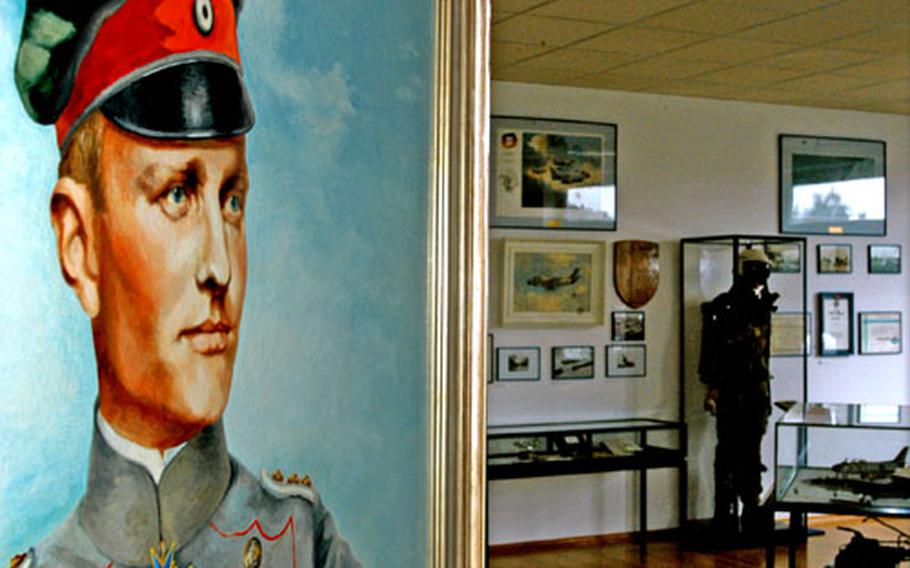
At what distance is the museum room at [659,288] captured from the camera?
8.62 m

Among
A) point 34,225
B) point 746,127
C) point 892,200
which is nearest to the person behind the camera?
point 34,225

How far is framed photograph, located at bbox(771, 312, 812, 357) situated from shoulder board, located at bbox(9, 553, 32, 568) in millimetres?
9056

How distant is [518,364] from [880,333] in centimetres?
375

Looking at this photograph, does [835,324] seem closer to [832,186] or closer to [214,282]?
[832,186]

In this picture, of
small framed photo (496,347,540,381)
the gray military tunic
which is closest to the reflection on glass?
small framed photo (496,347,540,381)

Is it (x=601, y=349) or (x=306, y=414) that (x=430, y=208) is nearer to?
(x=306, y=414)

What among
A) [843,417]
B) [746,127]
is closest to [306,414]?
[843,417]

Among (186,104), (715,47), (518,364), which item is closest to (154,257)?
(186,104)

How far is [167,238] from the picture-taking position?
5.16 feet

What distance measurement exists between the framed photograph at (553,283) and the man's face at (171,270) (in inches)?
287

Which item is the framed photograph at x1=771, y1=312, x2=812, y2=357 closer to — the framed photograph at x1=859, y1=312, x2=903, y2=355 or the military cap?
the framed photograph at x1=859, y1=312, x2=903, y2=355

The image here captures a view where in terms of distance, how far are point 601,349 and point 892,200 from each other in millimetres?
3429

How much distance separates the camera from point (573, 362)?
922cm

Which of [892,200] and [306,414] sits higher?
[892,200]
